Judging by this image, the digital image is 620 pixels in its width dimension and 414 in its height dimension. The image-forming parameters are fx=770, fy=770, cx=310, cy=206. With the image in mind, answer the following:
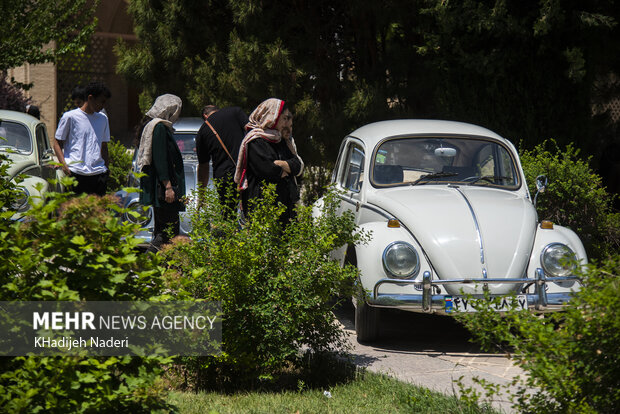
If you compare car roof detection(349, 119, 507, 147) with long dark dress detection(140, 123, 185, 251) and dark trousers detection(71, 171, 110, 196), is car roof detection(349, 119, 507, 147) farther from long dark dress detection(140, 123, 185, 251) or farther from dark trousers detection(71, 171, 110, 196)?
dark trousers detection(71, 171, 110, 196)

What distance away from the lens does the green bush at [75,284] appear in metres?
2.86

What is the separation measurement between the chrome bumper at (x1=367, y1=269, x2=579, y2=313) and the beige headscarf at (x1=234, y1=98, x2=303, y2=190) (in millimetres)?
1783

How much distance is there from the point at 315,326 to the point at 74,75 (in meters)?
21.6

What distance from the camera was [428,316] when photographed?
7.61 metres

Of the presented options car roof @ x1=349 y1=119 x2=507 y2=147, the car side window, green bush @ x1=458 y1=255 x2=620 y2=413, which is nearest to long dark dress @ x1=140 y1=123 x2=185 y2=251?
the car side window

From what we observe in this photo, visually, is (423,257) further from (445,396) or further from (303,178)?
(303,178)

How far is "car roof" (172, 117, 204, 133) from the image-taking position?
1137 cm

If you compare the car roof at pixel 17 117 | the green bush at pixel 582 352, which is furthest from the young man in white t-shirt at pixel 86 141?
the green bush at pixel 582 352

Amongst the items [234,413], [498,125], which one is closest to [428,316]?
[234,413]

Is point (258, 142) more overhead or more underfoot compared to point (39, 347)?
more overhead

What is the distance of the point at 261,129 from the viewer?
6938 millimetres

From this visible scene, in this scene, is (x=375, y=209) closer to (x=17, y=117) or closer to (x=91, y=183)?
(x=91, y=183)

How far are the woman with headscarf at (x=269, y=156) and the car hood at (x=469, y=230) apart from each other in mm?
865

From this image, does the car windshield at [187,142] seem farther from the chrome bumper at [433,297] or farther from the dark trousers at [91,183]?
the chrome bumper at [433,297]
